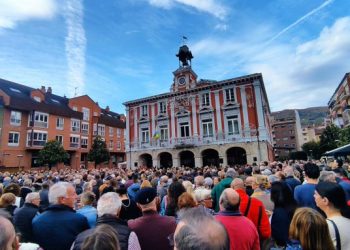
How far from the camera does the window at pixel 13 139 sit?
31.7 metres

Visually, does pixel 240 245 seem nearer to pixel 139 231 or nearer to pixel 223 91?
pixel 139 231

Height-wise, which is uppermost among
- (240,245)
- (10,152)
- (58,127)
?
(58,127)

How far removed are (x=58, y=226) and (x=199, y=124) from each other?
26170 mm

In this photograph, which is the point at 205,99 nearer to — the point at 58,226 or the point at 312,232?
the point at 58,226

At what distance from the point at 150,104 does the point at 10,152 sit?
784 inches

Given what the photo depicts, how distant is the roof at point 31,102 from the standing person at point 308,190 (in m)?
36.8

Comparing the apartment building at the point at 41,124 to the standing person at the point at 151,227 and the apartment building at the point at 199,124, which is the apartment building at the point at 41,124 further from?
the standing person at the point at 151,227

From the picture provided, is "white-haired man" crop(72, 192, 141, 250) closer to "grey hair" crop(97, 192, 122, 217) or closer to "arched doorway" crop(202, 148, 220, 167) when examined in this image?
"grey hair" crop(97, 192, 122, 217)

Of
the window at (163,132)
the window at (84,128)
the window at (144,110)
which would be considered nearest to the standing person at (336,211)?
Answer: the window at (163,132)

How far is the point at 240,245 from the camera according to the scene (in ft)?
9.05

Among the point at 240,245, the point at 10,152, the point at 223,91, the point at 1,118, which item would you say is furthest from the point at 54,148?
the point at 240,245

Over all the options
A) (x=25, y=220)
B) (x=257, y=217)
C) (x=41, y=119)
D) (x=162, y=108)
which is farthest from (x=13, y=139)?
(x=257, y=217)

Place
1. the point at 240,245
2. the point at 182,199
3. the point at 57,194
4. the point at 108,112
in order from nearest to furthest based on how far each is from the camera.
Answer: the point at 240,245 < the point at 57,194 < the point at 182,199 < the point at 108,112

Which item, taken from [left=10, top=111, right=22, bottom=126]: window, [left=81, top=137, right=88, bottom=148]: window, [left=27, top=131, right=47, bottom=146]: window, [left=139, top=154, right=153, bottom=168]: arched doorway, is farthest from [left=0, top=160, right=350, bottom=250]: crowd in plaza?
[left=81, top=137, right=88, bottom=148]: window
